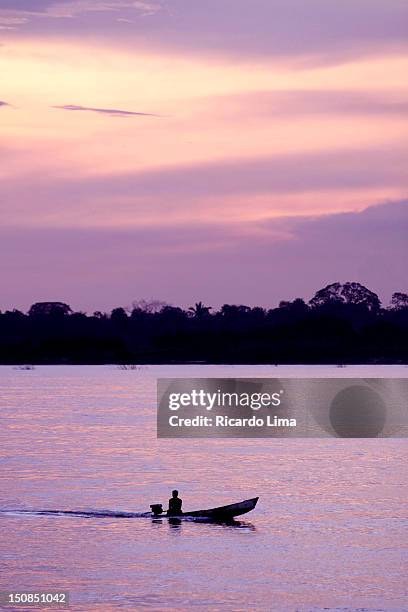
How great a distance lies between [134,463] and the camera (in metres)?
101

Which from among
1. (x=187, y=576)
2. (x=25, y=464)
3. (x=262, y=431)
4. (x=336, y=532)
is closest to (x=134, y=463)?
(x=25, y=464)

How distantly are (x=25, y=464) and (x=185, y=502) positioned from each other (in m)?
26.6

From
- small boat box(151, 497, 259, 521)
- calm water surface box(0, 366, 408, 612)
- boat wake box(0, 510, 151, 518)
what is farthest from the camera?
boat wake box(0, 510, 151, 518)

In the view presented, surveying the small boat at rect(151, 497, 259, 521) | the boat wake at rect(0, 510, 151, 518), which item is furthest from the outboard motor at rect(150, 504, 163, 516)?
the boat wake at rect(0, 510, 151, 518)

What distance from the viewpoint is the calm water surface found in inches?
1858

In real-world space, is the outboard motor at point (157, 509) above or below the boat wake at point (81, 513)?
above

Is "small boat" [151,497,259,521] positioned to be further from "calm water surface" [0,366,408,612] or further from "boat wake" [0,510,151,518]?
"boat wake" [0,510,151,518]

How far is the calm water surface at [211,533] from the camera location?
47.2 meters

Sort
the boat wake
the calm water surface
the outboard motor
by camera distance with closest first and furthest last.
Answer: the calm water surface < the outboard motor < the boat wake

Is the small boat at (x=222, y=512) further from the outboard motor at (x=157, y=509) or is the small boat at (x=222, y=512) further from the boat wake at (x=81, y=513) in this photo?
the boat wake at (x=81, y=513)

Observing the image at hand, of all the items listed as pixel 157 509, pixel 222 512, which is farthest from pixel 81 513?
pixel 222 512

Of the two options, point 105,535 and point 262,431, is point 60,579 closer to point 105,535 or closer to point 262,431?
point 105,535

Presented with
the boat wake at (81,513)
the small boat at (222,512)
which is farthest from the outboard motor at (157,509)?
the boat wake at (81,513)

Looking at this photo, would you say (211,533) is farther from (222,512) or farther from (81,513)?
(81,513)
